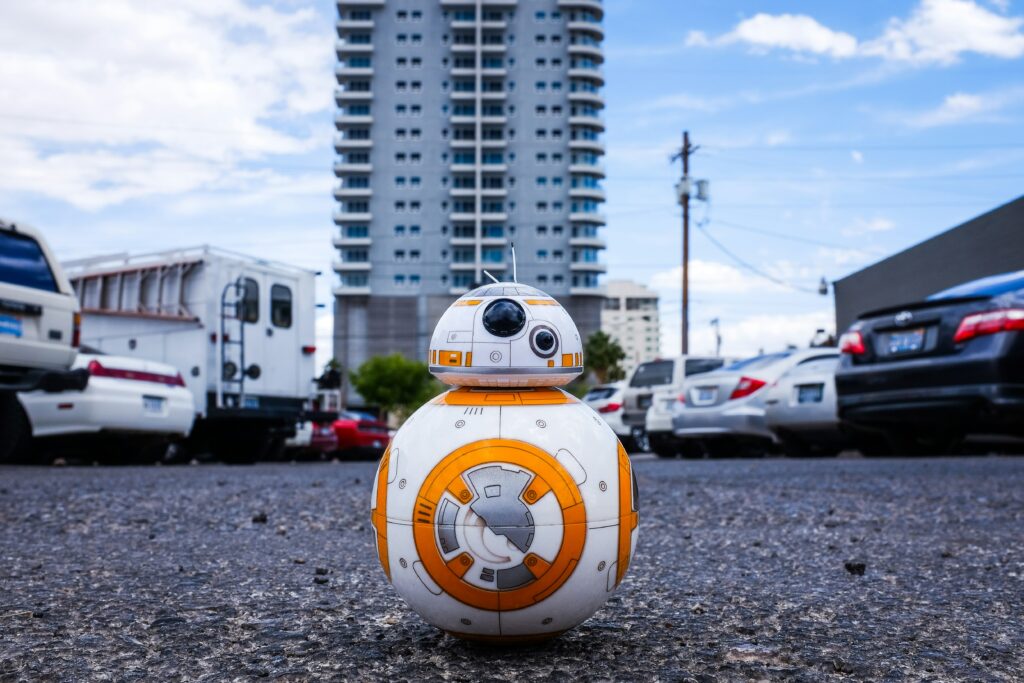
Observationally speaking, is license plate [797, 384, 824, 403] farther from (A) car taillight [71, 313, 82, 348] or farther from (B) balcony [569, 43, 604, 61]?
(B) balcony [569, 43, 604, 61]

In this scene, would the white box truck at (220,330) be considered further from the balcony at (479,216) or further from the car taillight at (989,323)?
the balcony at (479,216)

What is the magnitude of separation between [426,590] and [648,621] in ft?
2.67

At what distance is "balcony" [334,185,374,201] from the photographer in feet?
298

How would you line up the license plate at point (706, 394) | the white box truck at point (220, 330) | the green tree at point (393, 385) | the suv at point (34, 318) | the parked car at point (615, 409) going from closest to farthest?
the suv at point (34, 318) → the license plate at point (706, 394) → the white box truck at point (220, 330) → the parked car at point (615, 409) → the green tree at point (393, 385)

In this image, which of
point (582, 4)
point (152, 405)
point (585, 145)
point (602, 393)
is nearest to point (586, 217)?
point (585, 145)

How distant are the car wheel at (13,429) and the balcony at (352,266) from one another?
268ft

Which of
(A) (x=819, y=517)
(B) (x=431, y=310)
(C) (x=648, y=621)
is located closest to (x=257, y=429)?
(A) (x=819, y=517)

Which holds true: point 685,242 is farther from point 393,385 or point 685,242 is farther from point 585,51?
point 585,51

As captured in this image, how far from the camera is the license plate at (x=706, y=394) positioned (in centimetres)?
1241

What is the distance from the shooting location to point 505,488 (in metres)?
2.27

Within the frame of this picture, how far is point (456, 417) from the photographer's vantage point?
243 centimetres

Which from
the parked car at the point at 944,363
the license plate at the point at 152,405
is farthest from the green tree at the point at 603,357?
the parked car at the point at 944,363

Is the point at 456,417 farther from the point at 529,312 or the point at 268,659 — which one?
the point at 268,659

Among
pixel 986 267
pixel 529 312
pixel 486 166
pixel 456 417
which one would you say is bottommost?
pixel 456 417
